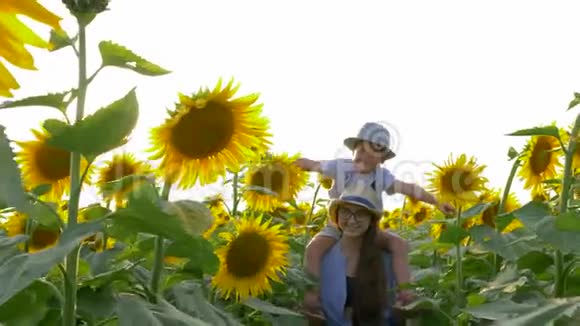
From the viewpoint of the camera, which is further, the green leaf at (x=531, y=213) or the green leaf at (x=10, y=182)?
the green leaf at (x=531, y=213)

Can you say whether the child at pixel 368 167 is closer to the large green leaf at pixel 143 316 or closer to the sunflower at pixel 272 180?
the sunflower at pixel 272 180

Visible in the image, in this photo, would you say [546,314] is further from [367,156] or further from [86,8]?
[367,156]

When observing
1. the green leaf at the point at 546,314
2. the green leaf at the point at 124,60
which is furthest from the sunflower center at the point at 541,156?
the green leaf at the point at 124,60

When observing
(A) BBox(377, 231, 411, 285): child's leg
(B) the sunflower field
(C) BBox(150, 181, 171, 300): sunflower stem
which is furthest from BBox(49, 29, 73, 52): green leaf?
(A) BBox(377, 231, 411, 285): child's leg

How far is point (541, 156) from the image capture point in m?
3.38

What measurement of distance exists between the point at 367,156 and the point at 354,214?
2.06ft

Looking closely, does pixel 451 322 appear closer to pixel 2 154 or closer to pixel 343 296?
pixel 343 296

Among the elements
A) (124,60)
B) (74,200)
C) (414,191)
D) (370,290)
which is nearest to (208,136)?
(124,60)

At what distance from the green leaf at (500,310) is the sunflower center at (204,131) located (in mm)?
766

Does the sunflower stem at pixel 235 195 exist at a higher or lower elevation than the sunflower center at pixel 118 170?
lower

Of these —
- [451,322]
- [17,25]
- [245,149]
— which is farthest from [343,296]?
[17,25]

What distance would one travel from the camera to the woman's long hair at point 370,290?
10.6 feet

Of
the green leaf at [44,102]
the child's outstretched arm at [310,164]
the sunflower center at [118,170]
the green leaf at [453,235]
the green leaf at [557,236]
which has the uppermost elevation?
the green leaf at [44,102]

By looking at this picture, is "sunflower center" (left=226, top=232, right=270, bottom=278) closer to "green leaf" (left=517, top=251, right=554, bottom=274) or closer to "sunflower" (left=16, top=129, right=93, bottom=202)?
"sunflower" (left=16, top=129, right=93, bottom=202)
